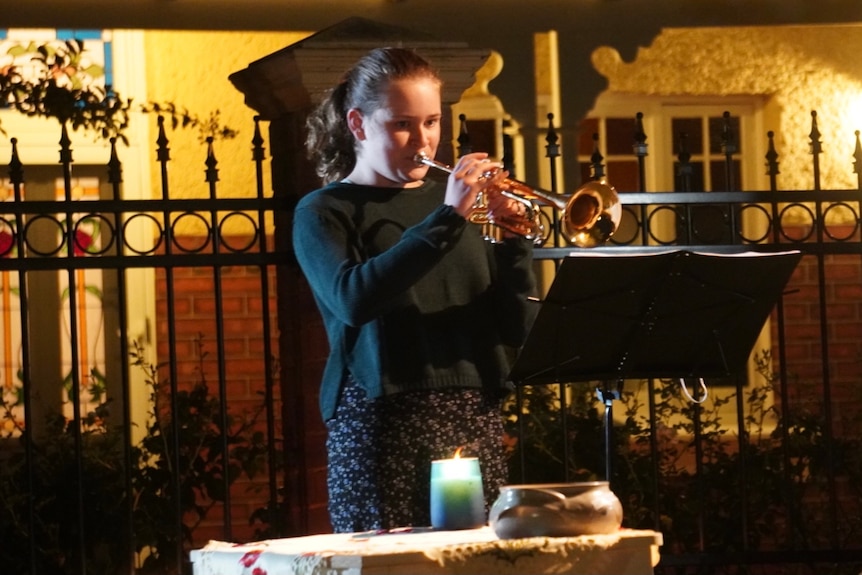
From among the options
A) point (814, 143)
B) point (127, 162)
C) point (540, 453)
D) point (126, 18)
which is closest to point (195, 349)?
point (127, 162)

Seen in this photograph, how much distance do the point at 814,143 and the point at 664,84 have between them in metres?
3.06

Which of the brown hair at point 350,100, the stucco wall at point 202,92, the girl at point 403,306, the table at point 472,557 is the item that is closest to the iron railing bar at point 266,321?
the brown hair at point 350,100

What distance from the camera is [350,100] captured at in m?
3.08

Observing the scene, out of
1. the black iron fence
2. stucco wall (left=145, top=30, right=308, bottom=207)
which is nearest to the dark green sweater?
the black iron fence

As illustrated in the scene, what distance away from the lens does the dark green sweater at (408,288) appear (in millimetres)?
2832

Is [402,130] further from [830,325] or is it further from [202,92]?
[830,325]

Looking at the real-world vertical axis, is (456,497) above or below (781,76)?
below

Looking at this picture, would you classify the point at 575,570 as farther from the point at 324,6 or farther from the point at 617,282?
the point at 324,6

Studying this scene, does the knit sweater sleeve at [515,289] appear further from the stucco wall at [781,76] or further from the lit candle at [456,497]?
the stucco wall at [781,76]

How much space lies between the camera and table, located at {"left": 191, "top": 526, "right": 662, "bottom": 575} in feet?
7.39

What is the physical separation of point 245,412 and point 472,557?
13.1 ft

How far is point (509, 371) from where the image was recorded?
9.95 ft

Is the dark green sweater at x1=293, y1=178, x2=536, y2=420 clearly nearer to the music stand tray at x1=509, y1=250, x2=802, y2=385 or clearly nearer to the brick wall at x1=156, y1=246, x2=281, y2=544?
the music stand tray at x1=509, y1=250, x2=802, y2=385

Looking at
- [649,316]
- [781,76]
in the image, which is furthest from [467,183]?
[781,76]
